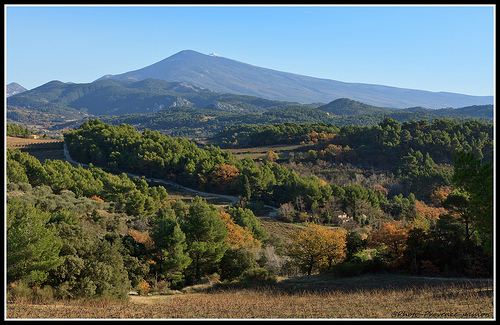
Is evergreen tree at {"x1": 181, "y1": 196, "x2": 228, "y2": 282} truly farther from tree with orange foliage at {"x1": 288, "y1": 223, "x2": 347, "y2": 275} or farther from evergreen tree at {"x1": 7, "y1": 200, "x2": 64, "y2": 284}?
evergreen tree at {"x1": 7, "y1": 200, "x2": 64, "y2": 284}

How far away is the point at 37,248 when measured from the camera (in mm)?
12953

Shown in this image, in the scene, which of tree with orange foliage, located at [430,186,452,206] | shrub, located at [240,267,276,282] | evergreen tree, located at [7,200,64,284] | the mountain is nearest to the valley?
evergreen tree, located at [7,200,64,284]

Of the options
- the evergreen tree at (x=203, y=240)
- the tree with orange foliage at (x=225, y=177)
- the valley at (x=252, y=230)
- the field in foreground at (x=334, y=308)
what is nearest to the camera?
the field in foreground at (x=334, y=308)

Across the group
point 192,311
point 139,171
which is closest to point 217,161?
point 139,171

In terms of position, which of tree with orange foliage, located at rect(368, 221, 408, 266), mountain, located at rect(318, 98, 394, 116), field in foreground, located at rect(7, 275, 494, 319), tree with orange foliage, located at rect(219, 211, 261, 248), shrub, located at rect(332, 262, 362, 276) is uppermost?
mountain, located at rect(318, 98, 394, 116)

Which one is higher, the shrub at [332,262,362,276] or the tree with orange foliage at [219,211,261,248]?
the shrub at [332,262,362,276]

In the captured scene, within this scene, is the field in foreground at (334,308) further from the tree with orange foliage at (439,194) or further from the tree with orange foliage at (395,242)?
the tree with orange foliage at (439,194)

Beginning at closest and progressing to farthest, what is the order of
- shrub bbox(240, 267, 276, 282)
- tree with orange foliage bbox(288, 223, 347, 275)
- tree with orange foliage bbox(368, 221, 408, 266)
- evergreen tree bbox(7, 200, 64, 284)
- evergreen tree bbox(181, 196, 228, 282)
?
evergreen tree bbox(7, 200, 64, 284), shrub bbox(240, 267, 276, 282), tree with orange foliage bbox(368, 221, 408, 266), evergreen tree bbox(181, 196, 228, 282), tree with orange foliage bbox(288, 223, 347, 275)

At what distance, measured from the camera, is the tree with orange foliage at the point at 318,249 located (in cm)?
2144

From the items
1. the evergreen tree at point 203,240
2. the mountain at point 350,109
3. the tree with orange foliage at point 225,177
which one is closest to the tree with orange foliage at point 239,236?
the evergreen tree at point 203,240

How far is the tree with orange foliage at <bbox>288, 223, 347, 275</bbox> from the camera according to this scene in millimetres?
21438

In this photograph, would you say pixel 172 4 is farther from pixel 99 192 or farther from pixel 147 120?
pixel 147 120

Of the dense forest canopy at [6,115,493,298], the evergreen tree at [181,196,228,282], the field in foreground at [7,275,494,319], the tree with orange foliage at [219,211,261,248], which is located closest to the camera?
the field in foreground at [7,275,494,319]

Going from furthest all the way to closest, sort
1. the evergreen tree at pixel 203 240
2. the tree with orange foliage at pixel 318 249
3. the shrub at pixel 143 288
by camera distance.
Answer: the tree with orange foliage at pixel 318 249
the evergreen tree at pixel 203 240
the shrub at pixel 143 288
